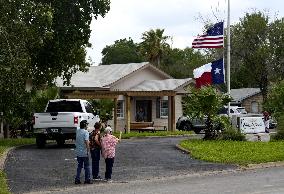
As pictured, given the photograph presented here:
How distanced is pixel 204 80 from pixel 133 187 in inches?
643

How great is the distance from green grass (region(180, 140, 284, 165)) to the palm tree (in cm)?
4991

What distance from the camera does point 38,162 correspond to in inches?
755

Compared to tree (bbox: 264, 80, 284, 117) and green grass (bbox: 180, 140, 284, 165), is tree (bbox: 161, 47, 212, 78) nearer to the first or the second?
tree (bbox: 264, 80, 284, 117)

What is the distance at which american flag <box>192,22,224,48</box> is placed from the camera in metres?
29.1

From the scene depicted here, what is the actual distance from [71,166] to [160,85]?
2526 cm

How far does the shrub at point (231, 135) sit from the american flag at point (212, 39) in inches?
163

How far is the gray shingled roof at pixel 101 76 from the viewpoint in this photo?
4178 centimetres

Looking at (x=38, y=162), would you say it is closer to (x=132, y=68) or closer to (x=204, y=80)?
(x=204, y=80)

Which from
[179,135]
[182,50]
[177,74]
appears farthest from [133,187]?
[182,50]

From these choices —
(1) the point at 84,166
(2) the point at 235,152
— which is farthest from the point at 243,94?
(1) the point at 84,166

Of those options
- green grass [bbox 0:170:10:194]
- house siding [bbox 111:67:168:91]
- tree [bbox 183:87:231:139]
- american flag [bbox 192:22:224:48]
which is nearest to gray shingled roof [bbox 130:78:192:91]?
house siding [bbox 111:67:168:91]

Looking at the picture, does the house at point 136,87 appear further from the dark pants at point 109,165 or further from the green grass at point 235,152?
the dark pants at point 109,165

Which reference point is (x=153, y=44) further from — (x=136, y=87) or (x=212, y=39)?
(x=212, y=39)

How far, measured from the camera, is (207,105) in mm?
28156
